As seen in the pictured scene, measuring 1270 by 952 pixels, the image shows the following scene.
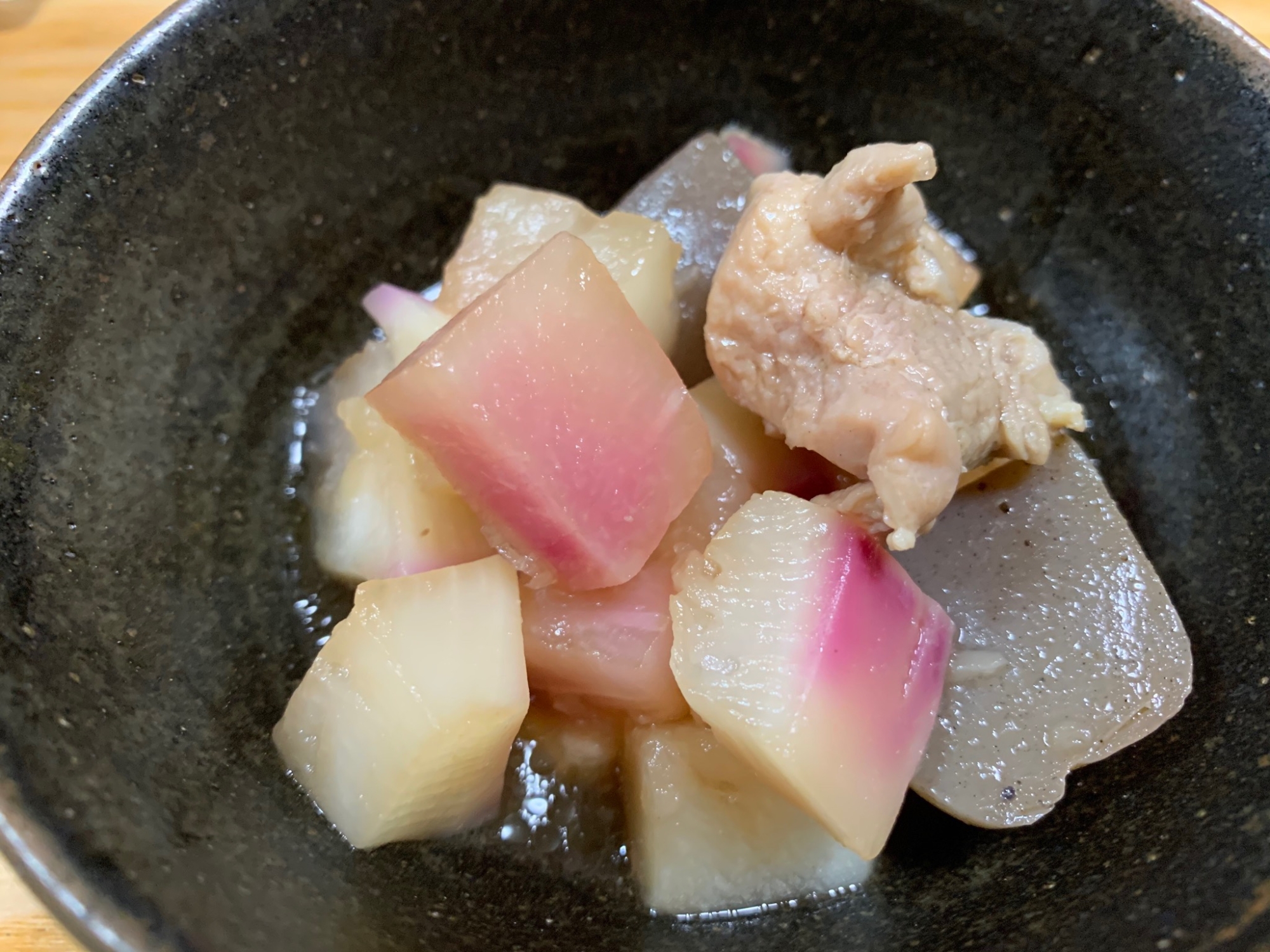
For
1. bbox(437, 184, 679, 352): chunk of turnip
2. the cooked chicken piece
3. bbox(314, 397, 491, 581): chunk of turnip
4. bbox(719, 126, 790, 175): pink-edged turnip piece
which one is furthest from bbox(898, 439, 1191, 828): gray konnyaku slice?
bbox(719, 126, 790, 175): pink-edged turnip piece

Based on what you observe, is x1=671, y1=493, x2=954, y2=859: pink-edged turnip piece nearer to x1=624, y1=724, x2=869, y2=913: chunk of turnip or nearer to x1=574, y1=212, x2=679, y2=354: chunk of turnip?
x1=624, y1=724, x2=869, y2=913: chunk of turnip

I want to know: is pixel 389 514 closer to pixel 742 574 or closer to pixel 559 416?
pixel 559 416

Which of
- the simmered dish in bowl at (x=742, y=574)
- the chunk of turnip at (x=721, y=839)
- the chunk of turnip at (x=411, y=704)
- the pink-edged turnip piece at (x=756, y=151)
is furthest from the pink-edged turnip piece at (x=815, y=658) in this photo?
the pink-edged turnip piece at (x=756, y=151)

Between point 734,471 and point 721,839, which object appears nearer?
point 721,839

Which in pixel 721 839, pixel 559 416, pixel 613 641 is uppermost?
pixel 559 416

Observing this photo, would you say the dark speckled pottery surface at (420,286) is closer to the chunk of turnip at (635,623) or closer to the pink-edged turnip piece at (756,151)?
the pink-edged turnip piece at (756,151)

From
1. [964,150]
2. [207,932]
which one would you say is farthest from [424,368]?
[964,150]

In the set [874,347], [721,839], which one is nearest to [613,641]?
[721,839]
